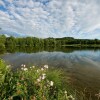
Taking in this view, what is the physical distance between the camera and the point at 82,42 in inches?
6565

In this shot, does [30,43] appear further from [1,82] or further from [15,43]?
[1,82]

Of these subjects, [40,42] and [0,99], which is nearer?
[0,99]

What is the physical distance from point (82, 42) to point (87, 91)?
520 ft

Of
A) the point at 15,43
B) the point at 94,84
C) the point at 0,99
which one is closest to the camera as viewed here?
the point at 0,99

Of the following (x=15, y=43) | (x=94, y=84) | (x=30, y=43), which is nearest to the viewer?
(x=94, y=84)

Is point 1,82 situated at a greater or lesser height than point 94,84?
greater

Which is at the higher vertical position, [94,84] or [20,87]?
[20,87]

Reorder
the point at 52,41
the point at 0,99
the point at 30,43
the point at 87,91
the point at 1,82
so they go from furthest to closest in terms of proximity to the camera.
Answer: the point at 52,41, the point at 30,43, the point at 87,91, the point at 1,82, the point at 0,99

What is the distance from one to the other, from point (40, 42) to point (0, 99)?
131 metres

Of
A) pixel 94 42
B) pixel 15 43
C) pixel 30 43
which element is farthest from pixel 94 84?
pixel 94 42

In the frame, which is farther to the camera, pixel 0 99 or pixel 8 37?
pixel 8 37

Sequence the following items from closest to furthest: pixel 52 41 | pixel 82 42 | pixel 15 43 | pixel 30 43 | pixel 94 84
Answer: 1. pixel 94 84
2. pixel 15 43
3. pixel 30 43
4. pixel 52 41
5. pixel 82 42

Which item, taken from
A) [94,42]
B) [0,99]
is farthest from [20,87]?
[94,42]

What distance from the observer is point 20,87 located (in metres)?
5.63
